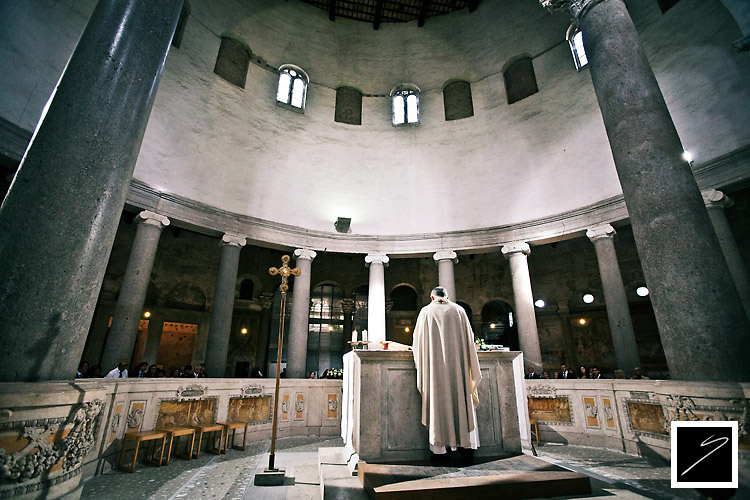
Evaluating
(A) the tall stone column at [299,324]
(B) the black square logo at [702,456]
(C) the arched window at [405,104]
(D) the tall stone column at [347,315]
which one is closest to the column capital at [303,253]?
(A) the tall stone column at [299,324]

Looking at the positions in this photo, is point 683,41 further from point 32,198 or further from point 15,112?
point 15,112

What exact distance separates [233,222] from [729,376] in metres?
11.1

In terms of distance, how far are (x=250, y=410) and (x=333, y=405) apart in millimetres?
2191

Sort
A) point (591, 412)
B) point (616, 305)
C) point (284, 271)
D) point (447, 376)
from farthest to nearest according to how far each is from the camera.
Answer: point (616, 305) → point (591, 412) → point (284, 271) → point (447, 376)

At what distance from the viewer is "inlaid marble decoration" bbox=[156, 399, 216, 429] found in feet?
23.4

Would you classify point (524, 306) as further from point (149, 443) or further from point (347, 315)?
point (149, 443)

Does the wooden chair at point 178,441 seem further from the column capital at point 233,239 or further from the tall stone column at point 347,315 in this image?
the tall stone column at point 347,315

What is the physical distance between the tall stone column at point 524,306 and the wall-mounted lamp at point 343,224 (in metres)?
5.15

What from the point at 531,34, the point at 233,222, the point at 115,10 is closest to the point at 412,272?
the point at 233,222

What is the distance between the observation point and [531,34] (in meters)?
14.0

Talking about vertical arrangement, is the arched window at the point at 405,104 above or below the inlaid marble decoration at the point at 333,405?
above

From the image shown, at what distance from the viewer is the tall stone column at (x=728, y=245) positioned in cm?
810

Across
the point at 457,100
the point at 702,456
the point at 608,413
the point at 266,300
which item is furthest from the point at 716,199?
the point at 266,300

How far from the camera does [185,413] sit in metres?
7.51
